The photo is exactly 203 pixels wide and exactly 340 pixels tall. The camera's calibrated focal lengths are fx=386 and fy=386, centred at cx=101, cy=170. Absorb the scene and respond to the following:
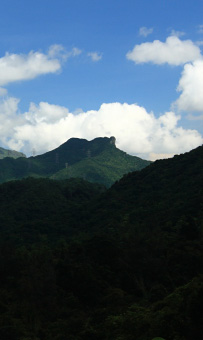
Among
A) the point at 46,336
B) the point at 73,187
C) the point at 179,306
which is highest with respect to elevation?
the point at 73,187

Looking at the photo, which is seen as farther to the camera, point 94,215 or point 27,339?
point 94,215

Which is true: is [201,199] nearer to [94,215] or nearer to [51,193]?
[94,215]

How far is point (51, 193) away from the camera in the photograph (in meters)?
136

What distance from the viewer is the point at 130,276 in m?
54.0

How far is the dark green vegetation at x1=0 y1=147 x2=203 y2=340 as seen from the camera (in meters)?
32.0

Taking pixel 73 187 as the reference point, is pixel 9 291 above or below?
below

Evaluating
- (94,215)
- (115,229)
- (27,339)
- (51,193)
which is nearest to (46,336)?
(27,339)

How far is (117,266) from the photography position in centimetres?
5722

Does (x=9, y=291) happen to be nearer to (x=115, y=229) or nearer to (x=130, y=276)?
(x=130, y=276)

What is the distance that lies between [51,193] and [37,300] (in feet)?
301

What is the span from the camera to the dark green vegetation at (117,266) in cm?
3203

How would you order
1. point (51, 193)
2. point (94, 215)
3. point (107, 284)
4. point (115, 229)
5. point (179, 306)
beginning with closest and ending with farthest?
point (179, 306), point (107, 284), point (115, 229), point (94, 215), point (51, 193)

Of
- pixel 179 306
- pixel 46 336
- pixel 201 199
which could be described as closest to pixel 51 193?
pixel 201 199

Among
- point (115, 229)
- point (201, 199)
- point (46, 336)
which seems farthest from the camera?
point (115, 229)
